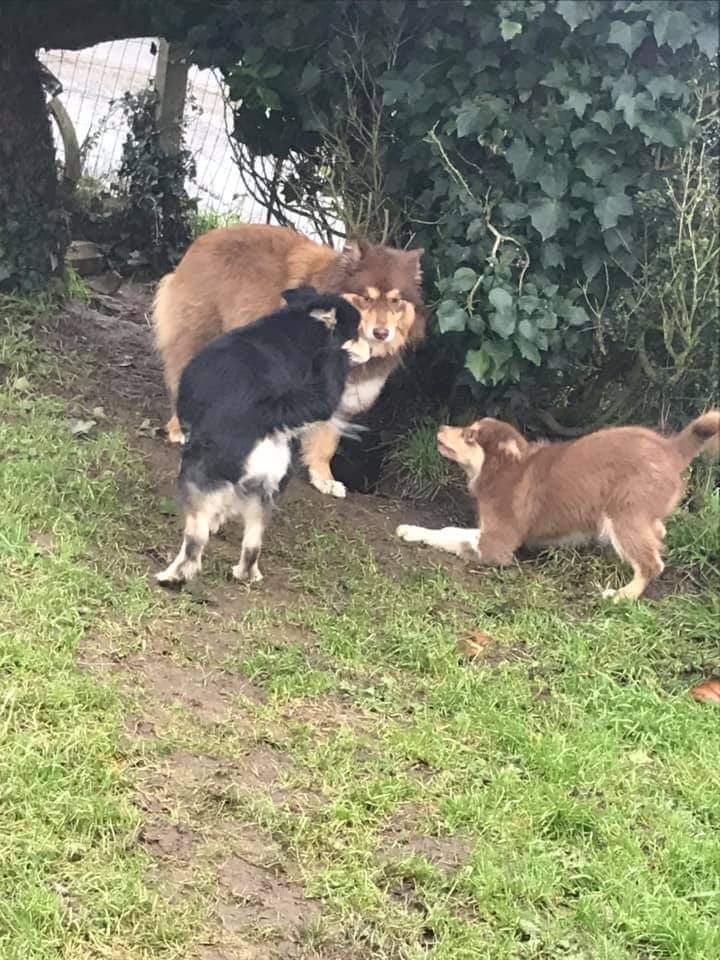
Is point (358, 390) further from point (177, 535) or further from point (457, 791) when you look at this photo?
point (457, 791)

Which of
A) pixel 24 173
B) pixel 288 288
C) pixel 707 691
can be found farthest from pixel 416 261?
pixel 24 173

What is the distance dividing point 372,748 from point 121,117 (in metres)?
7.09

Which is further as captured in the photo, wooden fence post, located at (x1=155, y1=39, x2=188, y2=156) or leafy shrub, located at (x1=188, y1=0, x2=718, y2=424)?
wooden fence post, located at (x1=155, y1=39, x2=188, y2=156)

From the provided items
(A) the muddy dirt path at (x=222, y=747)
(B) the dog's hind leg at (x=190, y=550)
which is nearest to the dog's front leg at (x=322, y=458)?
(A) the muddy dirt path at (x=222, y=747)

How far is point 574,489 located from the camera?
493cm

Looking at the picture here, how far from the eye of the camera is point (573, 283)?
532cm

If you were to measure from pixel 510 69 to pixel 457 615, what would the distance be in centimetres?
274

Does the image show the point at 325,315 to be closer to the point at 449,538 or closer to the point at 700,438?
the point at 449,538

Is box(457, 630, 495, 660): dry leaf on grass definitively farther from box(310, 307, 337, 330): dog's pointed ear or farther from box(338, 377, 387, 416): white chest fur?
box(338, 377, 387, 416): white chest fur

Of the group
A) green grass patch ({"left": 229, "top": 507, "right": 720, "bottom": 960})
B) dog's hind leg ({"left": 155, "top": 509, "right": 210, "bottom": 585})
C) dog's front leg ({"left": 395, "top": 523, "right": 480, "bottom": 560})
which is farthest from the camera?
dog's front leg ({"left": 395, "top": 523, "right": 480, "bottom": 560})

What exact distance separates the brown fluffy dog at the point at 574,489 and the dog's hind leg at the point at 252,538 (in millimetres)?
1061

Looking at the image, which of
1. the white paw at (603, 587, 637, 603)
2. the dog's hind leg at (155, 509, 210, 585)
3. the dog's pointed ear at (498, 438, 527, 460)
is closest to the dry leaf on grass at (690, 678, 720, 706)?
the white paw at (603, 587, 637, 603)

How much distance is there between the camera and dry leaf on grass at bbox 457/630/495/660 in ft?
13.8

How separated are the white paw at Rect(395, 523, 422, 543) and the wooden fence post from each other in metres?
4.97
